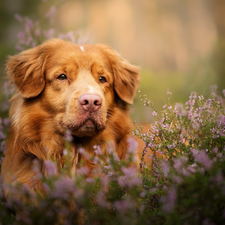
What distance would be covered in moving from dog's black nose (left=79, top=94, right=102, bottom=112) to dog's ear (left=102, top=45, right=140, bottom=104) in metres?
0.87

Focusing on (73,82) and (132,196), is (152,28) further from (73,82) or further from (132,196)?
(132,196)

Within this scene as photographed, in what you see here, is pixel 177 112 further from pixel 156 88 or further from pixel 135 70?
pixel 156 88

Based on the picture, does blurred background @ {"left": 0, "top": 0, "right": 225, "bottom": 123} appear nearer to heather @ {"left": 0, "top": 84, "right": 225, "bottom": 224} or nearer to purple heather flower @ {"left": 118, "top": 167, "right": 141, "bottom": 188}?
heather @ {"left": 0, "top": 84, "right": 225, "bottom": 224}

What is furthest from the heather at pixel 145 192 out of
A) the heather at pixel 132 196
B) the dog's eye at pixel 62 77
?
the dog's eye at pixel 62 77

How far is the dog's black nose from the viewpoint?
2736 mm

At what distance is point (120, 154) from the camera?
3.37 meters

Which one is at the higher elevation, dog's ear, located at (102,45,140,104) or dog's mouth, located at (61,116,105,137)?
dog's ear, located at (102,45,140,104)

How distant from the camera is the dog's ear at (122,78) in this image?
12.0ft

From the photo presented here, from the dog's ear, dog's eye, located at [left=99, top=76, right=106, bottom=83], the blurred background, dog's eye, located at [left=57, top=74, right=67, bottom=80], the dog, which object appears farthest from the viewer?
the blurred background

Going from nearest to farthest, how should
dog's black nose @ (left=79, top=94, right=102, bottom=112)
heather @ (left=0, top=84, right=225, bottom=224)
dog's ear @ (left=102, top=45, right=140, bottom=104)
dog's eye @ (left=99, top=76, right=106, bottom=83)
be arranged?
heather @ (left=0, top=84, right=225, bottom=224), dog's black nose @ (left=79, top=94, right=102, bottom=112), dog's eye @ (left=99, top=76, right=106, bottom=83), dog's ear @ (left=102, top=45, right=140, bottom=104)

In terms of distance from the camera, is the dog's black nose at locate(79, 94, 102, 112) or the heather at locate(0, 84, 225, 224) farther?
the dog's black nose at locate(79, 94, 102, 112)

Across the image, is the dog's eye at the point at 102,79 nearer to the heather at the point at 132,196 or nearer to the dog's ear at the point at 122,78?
the dog's ear at the point at 122,78

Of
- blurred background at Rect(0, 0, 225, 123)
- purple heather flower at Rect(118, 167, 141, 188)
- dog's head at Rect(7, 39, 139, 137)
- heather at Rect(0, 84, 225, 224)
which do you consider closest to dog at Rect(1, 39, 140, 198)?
dog's head at Rect(7, 39, 139, 137)

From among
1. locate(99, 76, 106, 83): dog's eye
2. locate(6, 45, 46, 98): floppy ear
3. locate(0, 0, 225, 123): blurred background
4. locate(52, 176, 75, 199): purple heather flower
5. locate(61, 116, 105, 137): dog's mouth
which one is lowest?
locate(52, 176, 75, 199): purple heather flower
